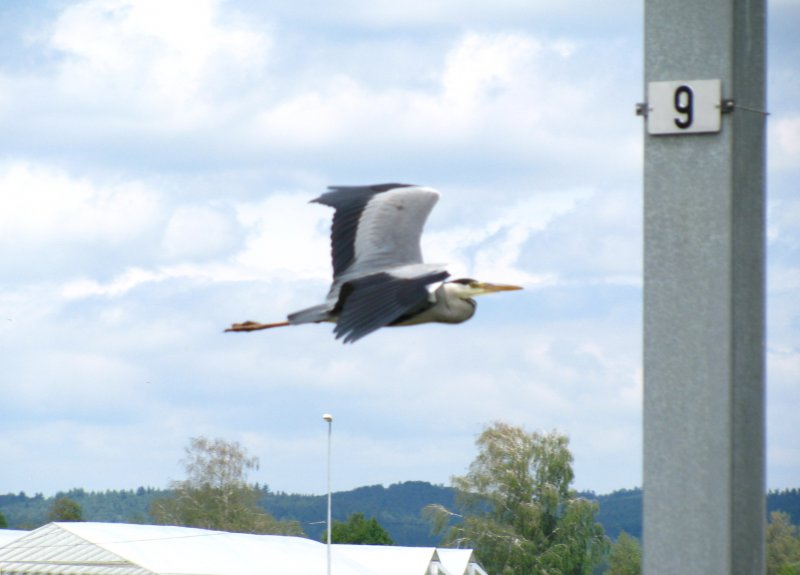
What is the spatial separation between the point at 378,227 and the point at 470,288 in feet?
3.08

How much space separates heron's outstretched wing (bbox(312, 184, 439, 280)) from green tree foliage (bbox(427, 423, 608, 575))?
40832mm

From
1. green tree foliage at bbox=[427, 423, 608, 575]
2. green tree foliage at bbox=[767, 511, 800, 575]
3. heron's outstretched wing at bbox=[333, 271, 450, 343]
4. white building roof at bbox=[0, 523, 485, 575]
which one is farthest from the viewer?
green tree foliage at bbox=[767, 511, 800, 575]

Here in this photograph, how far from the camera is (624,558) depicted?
5581cm

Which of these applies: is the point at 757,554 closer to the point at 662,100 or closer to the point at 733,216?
the point at 733,216

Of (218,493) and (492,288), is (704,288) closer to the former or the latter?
(492,288)

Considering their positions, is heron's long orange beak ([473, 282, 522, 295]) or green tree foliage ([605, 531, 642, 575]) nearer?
heron's long orange beak ([473, 282, 522, 295])

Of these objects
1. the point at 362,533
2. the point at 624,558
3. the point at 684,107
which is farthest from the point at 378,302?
the point at 362,533

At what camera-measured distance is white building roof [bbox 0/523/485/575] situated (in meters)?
33.2

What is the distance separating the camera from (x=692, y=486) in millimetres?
4344

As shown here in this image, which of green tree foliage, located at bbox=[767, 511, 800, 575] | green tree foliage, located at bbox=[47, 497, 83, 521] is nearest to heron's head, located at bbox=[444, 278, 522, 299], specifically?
green tree foliage, located at bbox=[767, 511, 800, 575]

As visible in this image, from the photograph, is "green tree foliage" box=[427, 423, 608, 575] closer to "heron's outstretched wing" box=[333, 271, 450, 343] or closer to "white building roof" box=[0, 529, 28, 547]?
"white building roof" box=[0, 529, 28, 547]

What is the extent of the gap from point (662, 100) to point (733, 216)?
1.40ft

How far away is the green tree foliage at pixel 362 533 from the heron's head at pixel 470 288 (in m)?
59.5

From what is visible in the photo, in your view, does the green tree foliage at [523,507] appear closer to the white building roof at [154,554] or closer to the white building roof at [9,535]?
the white building roof at [154,554]
